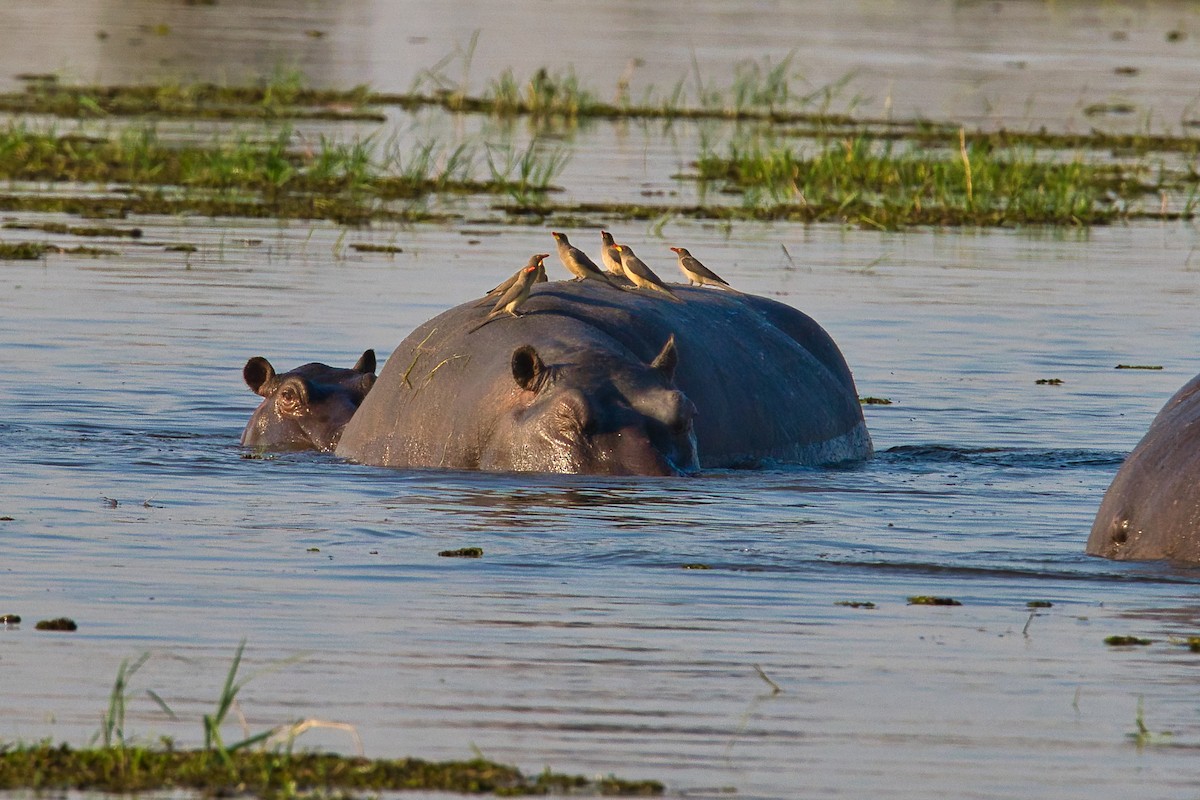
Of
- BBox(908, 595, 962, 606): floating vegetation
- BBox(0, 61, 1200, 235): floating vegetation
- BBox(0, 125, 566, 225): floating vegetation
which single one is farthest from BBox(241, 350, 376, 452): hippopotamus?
BBox(0, 125, 566, 225): floating vegetation

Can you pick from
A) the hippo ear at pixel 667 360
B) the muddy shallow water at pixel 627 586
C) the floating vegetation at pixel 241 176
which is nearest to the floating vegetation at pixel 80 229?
the floating vegetation at pixel 241 176

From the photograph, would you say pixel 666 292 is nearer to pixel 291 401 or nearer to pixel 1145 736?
pixel 291 401

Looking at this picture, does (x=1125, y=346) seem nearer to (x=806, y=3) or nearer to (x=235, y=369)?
(x=235, y=369)

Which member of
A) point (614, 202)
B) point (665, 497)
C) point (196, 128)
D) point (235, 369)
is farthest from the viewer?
point (196, 128)

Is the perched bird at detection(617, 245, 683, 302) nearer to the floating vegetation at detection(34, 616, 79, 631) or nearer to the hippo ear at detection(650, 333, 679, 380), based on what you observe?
the hippo ear at detection(650, 333, 679, 380)

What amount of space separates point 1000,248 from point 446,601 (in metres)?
13.0

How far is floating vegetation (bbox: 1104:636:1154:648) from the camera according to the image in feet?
20.5

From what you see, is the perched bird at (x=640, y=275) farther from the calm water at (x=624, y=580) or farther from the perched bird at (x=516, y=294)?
the calm water at (x=624, y=580)

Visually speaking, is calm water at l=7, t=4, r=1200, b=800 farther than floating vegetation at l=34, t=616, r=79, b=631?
No

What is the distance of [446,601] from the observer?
6.69 meters

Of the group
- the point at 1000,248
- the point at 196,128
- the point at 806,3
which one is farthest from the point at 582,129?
the point at 806,3

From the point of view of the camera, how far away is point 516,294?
984 centimetres

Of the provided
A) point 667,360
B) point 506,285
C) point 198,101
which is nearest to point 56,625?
point 667,360

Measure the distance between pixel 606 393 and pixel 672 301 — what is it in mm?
1295
